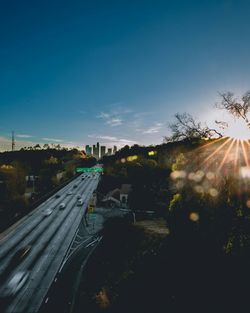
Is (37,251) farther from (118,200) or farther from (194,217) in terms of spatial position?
(118,200)

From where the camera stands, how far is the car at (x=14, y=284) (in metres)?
14.4

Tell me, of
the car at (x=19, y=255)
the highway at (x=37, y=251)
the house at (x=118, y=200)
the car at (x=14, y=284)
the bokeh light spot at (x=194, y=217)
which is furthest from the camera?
the house at (x=118, y=200)

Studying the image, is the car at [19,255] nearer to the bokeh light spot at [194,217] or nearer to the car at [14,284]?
the car at [14,284]

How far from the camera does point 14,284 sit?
50.9ft

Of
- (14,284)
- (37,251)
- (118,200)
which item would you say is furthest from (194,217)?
(118,200)

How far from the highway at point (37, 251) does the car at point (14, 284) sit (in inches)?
7.7

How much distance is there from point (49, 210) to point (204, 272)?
3529 centimetres

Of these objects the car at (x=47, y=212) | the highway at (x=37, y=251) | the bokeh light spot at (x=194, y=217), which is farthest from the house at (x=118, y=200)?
the bokeh light spot at (x=194, y=217)

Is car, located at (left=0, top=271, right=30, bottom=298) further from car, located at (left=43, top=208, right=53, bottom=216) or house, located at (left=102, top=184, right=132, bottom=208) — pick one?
house, located at (left=102, top=184, right=132, bottom=208)

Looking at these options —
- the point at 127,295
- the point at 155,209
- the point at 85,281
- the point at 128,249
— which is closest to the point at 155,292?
the point at 127,295

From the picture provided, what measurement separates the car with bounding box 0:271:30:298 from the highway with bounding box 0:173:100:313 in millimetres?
196

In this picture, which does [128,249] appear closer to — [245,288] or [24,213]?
[245,288]

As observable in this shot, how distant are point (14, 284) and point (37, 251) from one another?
656cm

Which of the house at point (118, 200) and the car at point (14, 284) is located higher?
the house at point (118, 200)
